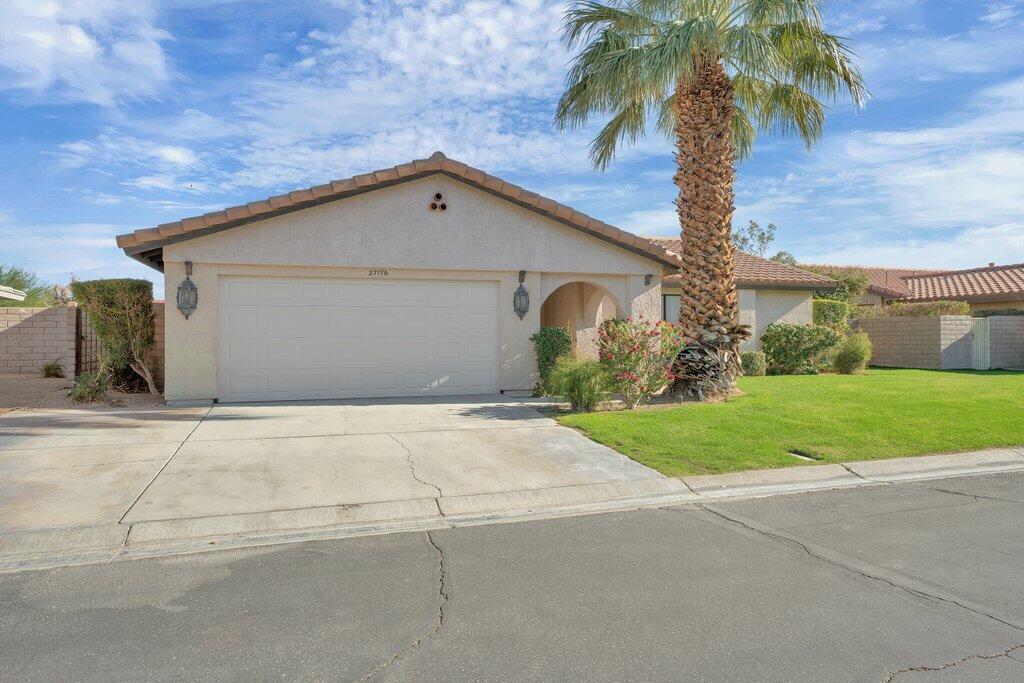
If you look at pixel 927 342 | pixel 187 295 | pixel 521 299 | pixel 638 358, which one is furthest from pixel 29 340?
pixel 927 342

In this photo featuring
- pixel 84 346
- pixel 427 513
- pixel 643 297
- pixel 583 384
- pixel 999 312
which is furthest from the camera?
pixel 999 312

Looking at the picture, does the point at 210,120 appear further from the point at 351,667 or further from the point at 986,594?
the point at 986,594

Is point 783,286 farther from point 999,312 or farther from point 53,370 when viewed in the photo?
point 53,370

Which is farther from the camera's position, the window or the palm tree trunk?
the window

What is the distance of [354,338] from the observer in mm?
13664

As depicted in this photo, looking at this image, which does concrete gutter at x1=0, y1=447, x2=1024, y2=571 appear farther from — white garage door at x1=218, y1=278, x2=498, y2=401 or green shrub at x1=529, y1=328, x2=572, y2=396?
white garage door at x1=218, y1=278, x2=498, y2=401

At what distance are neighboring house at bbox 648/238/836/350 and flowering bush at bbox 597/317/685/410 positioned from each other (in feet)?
26.1

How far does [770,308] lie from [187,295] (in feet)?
54.4

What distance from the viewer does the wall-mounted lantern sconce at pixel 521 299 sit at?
14453 mm

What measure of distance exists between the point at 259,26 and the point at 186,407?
23.0ft

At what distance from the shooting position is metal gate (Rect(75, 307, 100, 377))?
1532cm

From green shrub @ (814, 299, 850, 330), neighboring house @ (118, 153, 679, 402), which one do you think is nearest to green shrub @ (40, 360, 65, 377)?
neighboring house @ (118, 153, 679, 402)

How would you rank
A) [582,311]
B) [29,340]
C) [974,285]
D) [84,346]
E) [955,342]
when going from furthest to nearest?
[974,285] < [955,342] < [582,311] < [29,340] < [84,346]

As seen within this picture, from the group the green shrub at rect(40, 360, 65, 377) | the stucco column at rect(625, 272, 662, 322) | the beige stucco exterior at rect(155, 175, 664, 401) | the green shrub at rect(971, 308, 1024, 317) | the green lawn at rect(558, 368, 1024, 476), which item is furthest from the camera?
the green shrub at rect(971, 308, 1024, 317)
